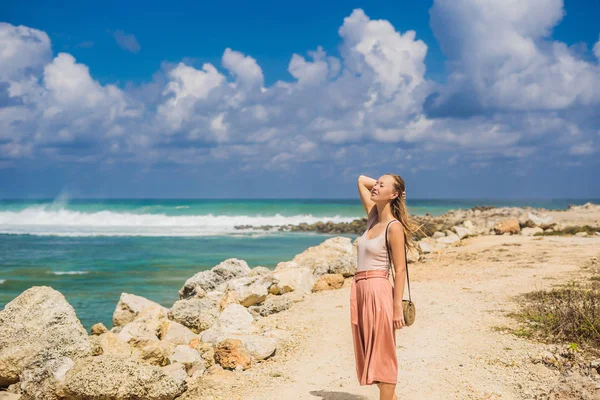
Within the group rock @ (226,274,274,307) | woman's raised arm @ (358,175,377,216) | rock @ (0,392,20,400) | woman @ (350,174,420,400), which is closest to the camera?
woman @ (350,174,420,400)

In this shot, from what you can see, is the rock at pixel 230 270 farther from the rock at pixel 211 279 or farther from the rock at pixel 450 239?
the rock at pixel 450 239

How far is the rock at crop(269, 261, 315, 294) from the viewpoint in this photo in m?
11.3

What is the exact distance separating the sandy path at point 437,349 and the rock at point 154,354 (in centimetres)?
102

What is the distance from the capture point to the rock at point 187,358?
686 cm

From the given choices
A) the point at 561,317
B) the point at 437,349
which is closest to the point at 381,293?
the point at 437,349

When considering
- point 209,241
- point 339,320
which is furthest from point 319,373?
point 209,241

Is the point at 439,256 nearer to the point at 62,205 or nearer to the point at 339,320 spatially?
the point at 339,320

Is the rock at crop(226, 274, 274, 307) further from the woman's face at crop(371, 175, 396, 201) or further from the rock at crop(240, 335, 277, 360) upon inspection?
the woman's face at crop(371, 175, 396, 201)

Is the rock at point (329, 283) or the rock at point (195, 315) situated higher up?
the rock at point (329, 283)

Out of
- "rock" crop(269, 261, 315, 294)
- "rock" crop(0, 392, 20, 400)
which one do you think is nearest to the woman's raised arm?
"rock" crop(0, 392, 20, 400)

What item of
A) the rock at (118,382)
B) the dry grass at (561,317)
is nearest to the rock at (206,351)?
the rock at (118,382)

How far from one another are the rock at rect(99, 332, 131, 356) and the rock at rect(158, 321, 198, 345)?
0.92 metres

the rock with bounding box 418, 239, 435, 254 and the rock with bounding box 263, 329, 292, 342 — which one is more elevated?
the rock with bounding box 418, 239, 435, 254

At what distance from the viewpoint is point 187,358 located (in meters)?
6.91
